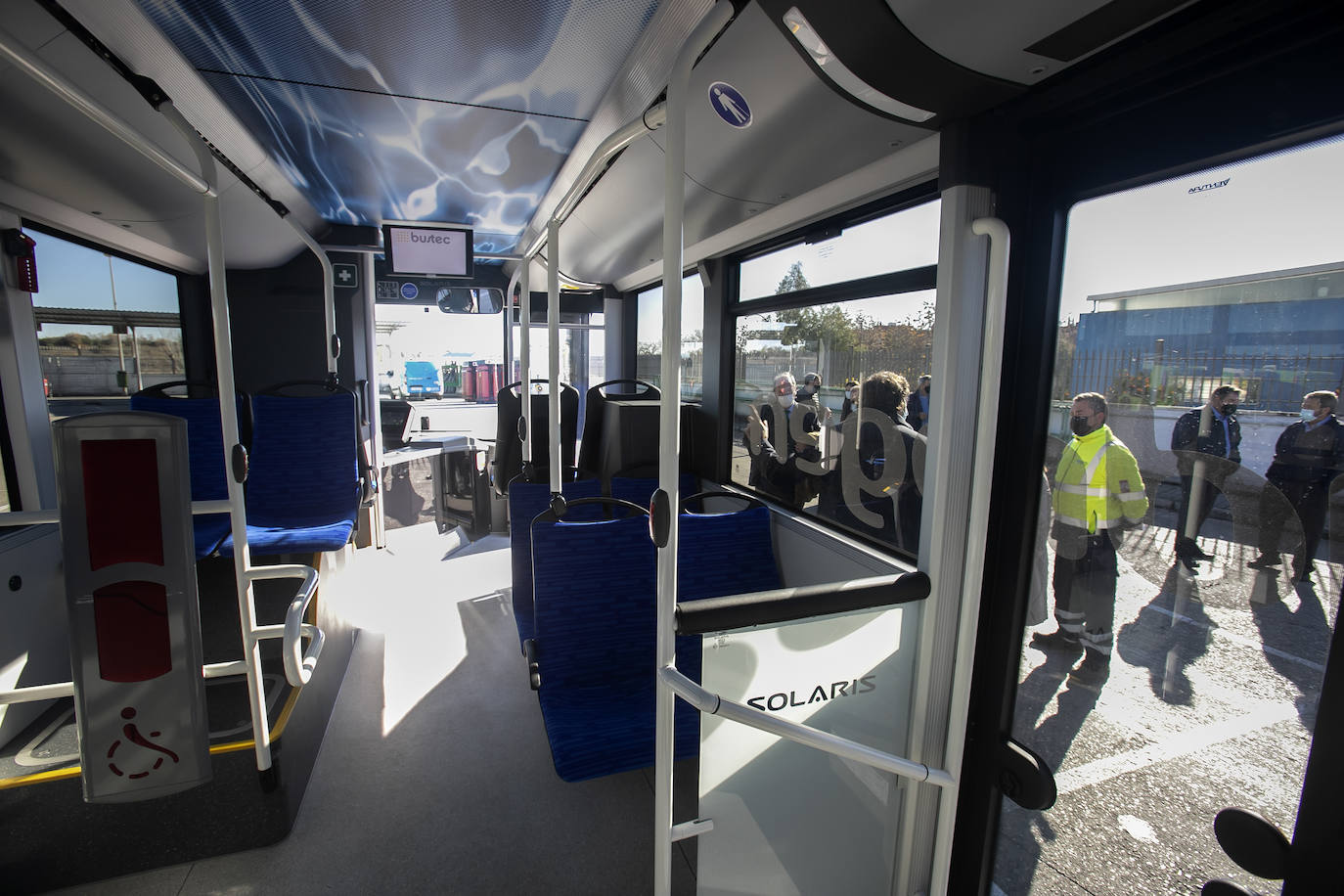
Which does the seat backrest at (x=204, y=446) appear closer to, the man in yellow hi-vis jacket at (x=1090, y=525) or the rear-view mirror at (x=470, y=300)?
the rear-view mirror at (x=470, y=300)

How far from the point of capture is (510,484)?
3.05 m

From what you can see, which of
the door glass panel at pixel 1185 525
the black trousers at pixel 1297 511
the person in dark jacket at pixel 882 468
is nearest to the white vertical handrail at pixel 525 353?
the person in dark jacket at pixel 882 468

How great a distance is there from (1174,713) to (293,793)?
2.64 meters

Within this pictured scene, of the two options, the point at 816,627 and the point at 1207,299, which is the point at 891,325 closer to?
the point at 1207,299

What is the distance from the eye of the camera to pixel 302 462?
3330 millimetres

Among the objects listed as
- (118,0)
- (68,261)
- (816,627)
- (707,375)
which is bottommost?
(816,627)

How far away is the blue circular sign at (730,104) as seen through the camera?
1.80m

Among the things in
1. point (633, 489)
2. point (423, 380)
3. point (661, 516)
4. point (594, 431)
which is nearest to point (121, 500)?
point (661, 516)

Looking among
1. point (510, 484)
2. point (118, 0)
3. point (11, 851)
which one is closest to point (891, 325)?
point (510, 484)

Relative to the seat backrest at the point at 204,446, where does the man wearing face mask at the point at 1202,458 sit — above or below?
above

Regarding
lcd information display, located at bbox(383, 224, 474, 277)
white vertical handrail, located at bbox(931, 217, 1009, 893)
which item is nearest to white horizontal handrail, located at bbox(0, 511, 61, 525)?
white vertical handrail, located at bbox(931, 217, 1009, 893)

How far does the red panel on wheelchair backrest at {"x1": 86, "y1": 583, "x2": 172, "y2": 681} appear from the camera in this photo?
163 centimetres

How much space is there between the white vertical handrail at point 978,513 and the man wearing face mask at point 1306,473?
464mm

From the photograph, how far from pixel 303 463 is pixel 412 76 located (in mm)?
2095
